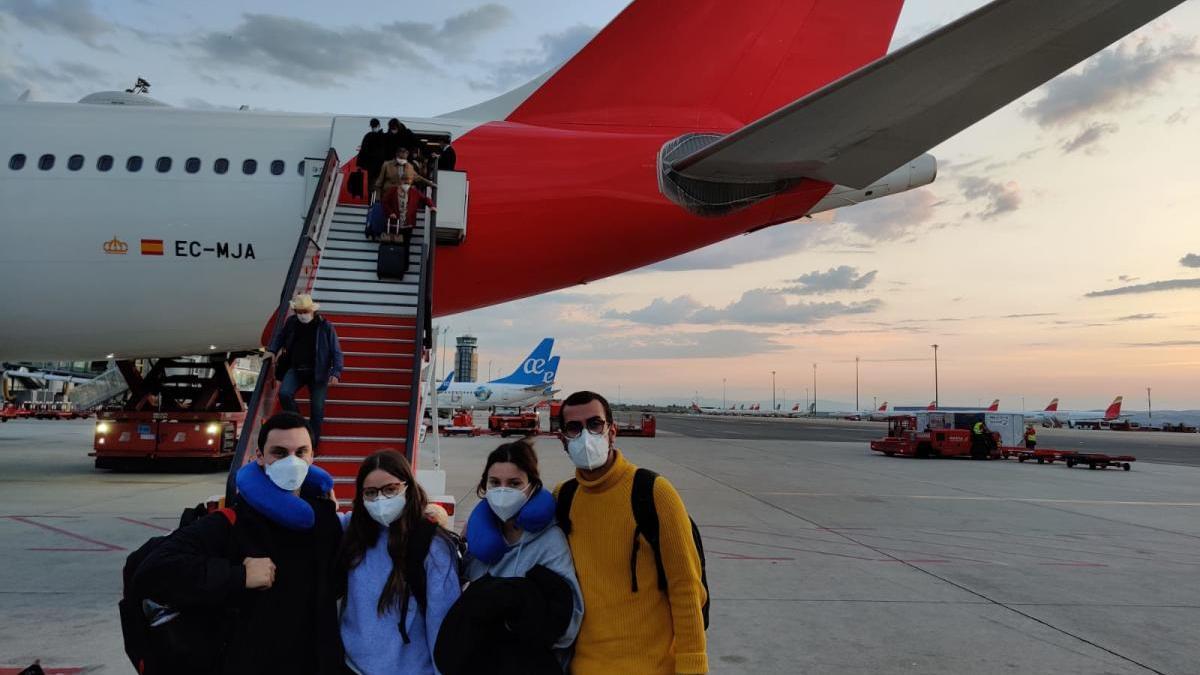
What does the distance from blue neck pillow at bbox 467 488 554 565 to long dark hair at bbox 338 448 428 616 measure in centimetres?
21

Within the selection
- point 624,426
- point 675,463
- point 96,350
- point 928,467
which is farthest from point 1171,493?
point 624,426

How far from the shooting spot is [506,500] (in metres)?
2.66

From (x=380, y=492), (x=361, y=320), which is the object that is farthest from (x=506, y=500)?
(x=361, y=320)

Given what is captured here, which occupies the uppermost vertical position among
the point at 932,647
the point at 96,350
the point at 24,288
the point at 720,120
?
the point at 720,120

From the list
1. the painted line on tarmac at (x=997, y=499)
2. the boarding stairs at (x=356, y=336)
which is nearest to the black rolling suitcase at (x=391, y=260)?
the boarding stairs at (x=356, y=336)

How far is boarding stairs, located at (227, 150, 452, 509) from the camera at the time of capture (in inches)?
267

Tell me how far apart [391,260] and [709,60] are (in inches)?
235

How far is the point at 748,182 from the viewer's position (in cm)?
1000

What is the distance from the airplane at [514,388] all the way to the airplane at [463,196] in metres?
39.0

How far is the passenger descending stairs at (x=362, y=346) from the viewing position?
7016mm

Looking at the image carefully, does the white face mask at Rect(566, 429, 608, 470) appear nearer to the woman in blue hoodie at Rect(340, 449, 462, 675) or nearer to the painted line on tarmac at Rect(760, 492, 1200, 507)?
the woman in blue hoodie at Rect(340, 449, 462, 675)

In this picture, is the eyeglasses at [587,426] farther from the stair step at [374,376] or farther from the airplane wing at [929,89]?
the stair step at [374,376]

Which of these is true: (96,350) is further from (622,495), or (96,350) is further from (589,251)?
(622,495)

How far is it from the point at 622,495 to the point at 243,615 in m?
1.31
